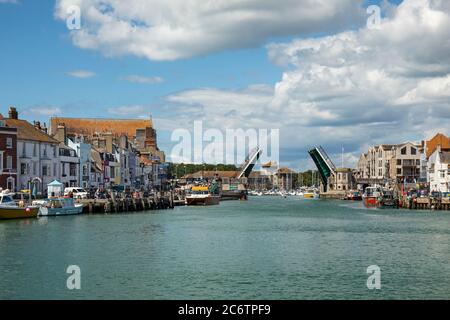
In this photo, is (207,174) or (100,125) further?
(207,174)

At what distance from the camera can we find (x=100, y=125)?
111 m

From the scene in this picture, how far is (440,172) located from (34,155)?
51468 millimetres

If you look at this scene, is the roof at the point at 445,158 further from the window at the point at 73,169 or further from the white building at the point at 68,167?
the window at the point at 73,169

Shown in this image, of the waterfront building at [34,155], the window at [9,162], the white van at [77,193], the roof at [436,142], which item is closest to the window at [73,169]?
the waterfront building at [34,155]

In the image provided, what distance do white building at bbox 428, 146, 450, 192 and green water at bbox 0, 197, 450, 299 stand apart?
147 ft

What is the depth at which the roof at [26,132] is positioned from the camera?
2242 inches

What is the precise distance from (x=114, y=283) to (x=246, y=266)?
219 inches

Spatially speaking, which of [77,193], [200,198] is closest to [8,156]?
[77,193]

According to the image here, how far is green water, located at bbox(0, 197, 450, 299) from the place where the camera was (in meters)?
19.5

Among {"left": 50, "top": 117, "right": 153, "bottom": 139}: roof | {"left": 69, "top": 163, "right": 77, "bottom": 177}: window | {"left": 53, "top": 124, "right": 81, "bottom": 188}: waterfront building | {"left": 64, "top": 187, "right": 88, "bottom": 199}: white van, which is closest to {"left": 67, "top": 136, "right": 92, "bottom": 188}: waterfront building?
{"left": 53, "top": 124, "right": 81, "bottom": 188}: waterfront building

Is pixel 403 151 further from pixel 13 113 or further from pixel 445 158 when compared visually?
pixel 13 113

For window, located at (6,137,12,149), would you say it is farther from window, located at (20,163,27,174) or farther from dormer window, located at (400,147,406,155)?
dormer window, located at (400,147,406,155)

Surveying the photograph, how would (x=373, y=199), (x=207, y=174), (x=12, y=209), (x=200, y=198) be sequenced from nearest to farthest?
(x=12, y=209) → (x=373, y=199) → (x=200, y=198) → (x=207, y=174)

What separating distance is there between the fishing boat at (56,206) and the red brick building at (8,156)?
17.3 feet
